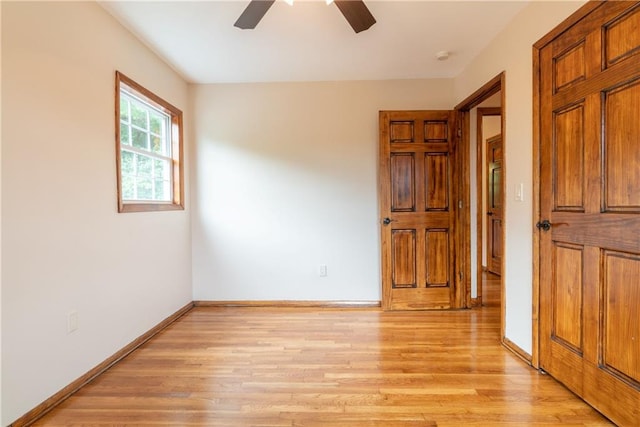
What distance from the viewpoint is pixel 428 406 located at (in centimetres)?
171

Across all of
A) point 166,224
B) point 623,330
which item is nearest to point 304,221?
point 166,224

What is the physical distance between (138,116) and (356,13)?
2.03 metres

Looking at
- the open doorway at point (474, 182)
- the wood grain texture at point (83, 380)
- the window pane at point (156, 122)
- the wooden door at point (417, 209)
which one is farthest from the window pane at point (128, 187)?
the open doorway at point (474, 182)

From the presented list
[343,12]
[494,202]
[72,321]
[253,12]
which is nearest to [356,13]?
[343,12]

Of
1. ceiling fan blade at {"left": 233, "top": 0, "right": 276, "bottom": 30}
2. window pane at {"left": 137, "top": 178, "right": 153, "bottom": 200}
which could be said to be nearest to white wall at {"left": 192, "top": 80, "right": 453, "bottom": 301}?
window pane at {"left": 137, "top": 178, "right": 153, "bottom": 200}

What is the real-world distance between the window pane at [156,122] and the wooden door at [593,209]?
3.18m

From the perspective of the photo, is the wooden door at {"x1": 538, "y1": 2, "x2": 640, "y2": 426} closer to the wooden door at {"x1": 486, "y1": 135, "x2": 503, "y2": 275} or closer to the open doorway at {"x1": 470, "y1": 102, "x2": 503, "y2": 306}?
the open doorway at {"x1": 470, "y1": 102, "x2": 503, "y2": 306}

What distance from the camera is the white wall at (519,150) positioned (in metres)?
2.12

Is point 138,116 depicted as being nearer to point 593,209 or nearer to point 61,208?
point 61,208

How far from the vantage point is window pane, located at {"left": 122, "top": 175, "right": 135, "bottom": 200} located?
8.21 ft

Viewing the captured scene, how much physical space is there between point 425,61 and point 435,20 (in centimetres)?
70

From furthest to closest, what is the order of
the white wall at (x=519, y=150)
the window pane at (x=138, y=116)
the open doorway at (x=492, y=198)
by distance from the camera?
the open doorway at (x=492, y=198), the window pane at (x=138, y=116), the white wall at (x=519, y=150)

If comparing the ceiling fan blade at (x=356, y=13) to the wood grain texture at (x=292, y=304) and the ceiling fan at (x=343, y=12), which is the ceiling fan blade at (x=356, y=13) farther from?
the wood grain texture at (x=292, y=304)

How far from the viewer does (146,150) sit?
282 centimetres
